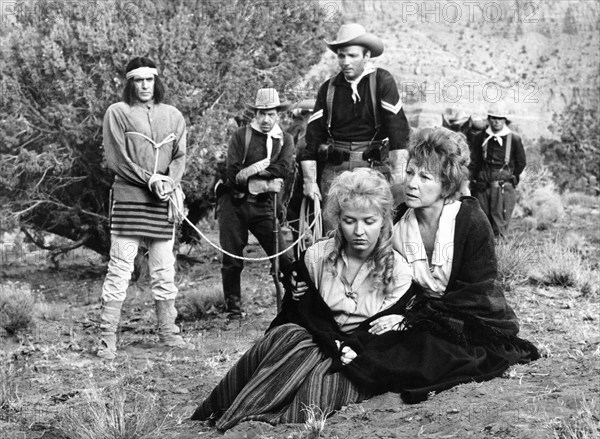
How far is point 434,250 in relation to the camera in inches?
209

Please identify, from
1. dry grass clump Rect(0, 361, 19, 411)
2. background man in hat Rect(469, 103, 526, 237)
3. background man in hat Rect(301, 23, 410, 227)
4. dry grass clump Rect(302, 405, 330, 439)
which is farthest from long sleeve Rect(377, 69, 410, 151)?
background man in hat Rect(469, 103, 526, 237)

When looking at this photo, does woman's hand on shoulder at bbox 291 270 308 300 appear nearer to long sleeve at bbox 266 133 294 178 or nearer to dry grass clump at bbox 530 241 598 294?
long sleeve at bbox 266 133 294 178

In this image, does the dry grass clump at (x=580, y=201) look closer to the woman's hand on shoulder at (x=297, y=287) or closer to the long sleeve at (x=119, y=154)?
the long sleeve at (x=119, y=154)

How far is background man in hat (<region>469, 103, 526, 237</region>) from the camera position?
42.2ft

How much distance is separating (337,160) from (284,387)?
10.2 ft

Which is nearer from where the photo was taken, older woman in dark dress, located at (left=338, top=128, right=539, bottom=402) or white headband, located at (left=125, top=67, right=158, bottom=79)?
older woman in dark dress, located at (left=338, top=128, right=539, bottom=402)

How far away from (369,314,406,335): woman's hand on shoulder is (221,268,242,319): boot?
414 cm

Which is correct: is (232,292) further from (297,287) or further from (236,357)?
(297,287)

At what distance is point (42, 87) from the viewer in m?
12.4

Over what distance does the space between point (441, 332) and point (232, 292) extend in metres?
→ 4.32

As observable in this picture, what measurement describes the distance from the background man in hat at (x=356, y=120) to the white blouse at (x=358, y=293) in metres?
2.43

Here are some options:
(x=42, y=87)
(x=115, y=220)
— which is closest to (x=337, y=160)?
(x=115, y=220)

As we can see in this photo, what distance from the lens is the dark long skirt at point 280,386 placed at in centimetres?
486

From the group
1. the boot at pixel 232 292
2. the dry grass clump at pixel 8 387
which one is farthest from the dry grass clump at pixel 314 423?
the boot at pixel 232 292
